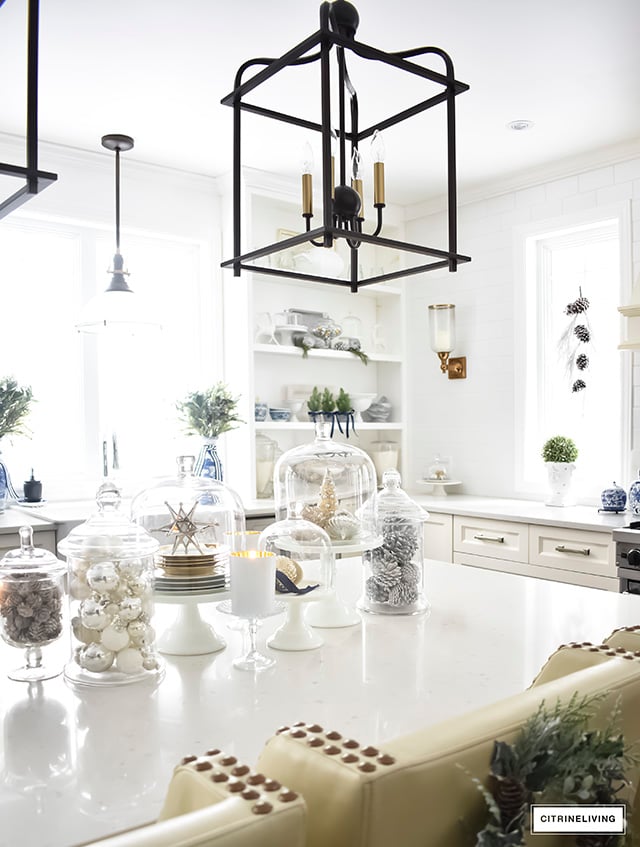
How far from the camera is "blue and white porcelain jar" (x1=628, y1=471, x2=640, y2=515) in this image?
12.1 feet

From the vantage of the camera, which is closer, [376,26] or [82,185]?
[376,26]

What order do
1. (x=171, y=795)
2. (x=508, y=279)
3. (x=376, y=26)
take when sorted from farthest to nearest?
(x=508, y=279), (x=376, y=26), (x=171, y=795)

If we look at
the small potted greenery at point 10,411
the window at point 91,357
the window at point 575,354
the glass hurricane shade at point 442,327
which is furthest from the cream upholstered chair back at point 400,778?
the glass hurricane shade at point 442,327

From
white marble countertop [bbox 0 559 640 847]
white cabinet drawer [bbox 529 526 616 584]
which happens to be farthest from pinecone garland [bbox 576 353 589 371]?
white marble countertop [bbox 0 559 640 847]

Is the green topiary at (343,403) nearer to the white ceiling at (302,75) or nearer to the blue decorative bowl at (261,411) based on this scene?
the blue decorative bowl at (261,411)

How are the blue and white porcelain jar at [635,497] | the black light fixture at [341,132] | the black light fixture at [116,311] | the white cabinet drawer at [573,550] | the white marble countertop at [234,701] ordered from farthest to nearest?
the blue and white porcelain jar at [635,497]
the white cabinet drawer at [573,550]
the black light fixture at [116,311]
the black light fixture at [341,132]
the white marble countertop at [234,701]

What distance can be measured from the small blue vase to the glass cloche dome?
2072 mm

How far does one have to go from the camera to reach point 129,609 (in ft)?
4.53

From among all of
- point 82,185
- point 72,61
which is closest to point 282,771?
point 72,61

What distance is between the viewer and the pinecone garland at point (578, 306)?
434cm

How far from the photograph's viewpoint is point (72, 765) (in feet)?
3.53

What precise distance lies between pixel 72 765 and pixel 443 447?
4.09 m

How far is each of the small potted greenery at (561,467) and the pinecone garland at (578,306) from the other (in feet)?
2.43

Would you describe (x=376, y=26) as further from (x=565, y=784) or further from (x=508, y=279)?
(x=565, y=784)
